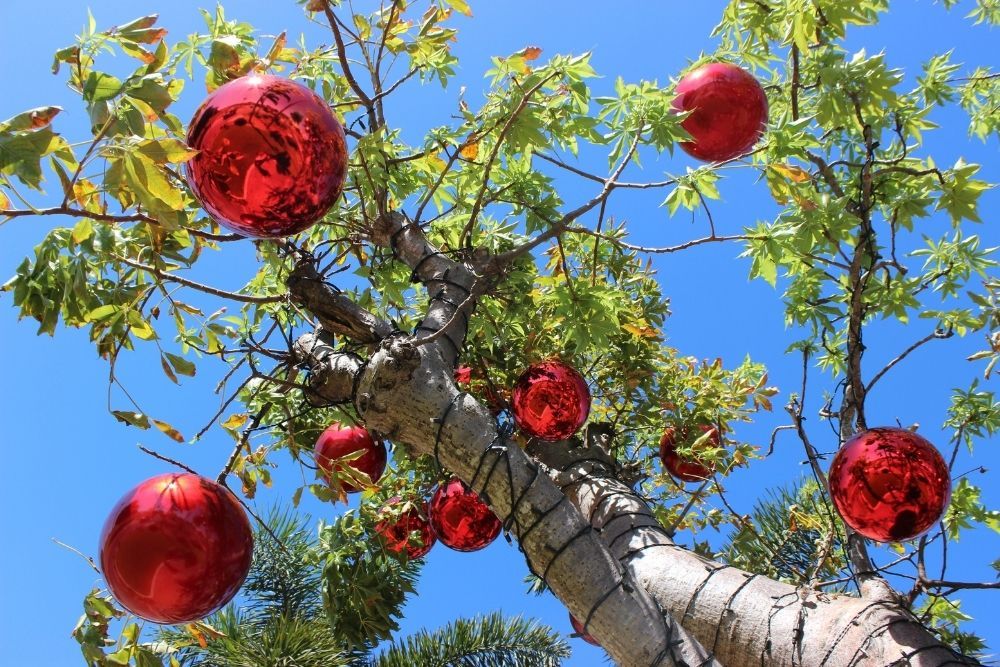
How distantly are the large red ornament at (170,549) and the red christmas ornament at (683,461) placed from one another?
2065mm

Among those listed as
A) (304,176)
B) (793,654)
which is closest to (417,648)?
(793,654)

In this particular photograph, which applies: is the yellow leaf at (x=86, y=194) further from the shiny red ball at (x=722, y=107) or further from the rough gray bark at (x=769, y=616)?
the rough gray bark at (x=769, y=616)

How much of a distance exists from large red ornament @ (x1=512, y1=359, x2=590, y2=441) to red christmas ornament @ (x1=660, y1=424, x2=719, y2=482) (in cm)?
73

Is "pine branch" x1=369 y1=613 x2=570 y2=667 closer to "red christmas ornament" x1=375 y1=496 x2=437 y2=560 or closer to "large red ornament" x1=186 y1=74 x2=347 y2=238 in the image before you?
"red christmas ornament" x1=375 y1=496 x2=437 y2=560

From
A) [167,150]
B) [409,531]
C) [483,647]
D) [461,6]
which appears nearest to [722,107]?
[461,6]

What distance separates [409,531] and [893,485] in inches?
69.9

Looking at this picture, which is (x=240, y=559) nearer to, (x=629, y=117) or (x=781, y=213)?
(x=629, y=117)

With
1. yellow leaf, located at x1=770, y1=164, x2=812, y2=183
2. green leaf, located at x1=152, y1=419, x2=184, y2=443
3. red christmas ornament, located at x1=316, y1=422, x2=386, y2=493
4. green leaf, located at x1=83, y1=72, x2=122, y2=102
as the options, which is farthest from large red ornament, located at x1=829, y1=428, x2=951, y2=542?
green leaf, located at x1=83, y1=72, x2=122, y2=102

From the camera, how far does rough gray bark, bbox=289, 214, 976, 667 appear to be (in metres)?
2.00

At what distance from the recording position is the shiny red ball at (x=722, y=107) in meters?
2.46

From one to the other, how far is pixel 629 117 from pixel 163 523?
1698 mm

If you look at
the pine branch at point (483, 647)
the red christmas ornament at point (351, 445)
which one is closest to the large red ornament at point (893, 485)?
the red christmas ornament at point (351, 445)

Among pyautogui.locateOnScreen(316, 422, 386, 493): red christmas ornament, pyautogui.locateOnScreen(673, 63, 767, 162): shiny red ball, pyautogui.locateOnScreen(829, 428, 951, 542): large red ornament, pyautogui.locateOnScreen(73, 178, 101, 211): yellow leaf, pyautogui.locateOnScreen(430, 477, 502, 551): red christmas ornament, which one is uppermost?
pyautogui.locateOnScreen(673, 63, 767, 162): shiny red ball

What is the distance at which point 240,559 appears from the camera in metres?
1.82
